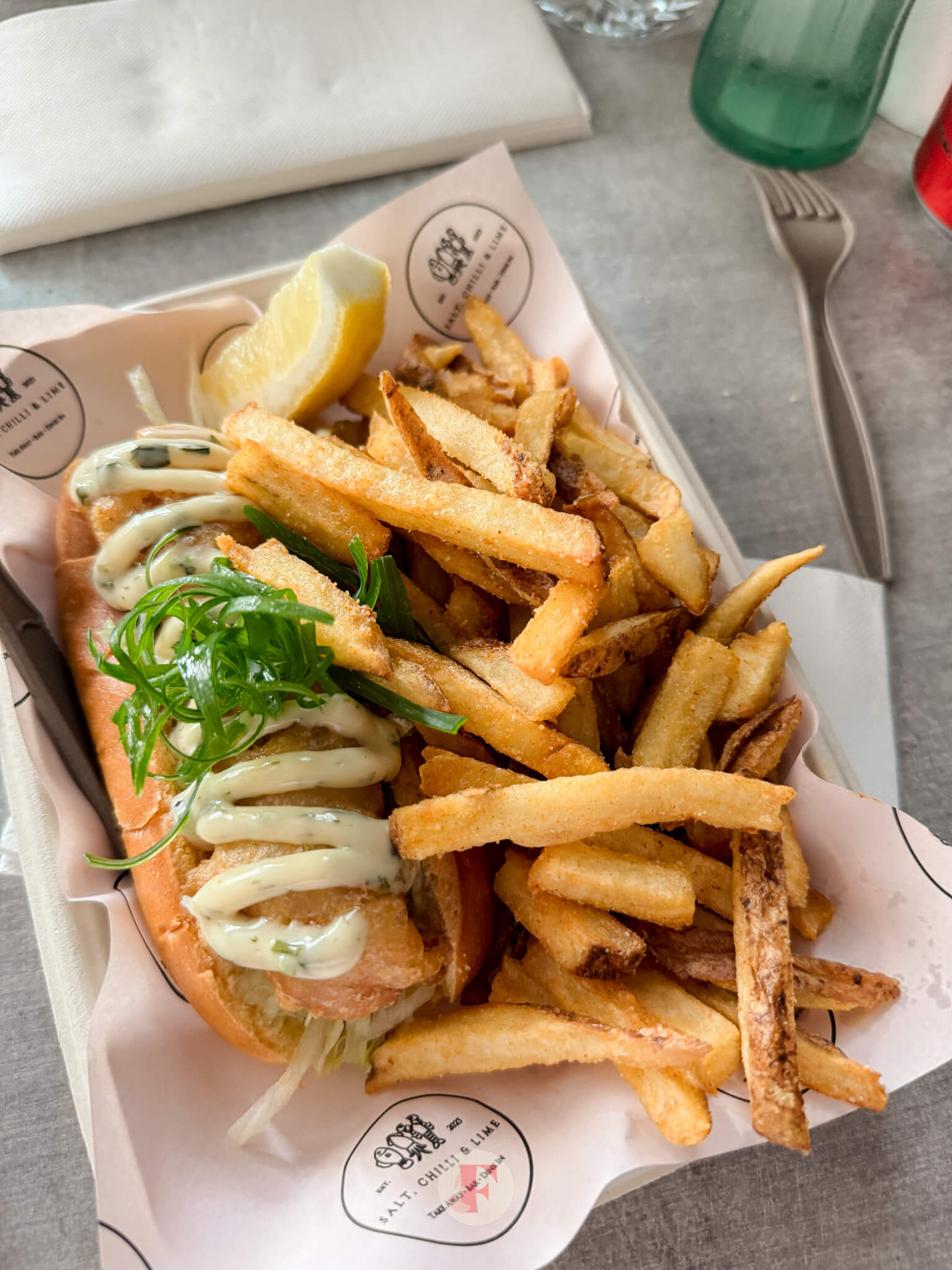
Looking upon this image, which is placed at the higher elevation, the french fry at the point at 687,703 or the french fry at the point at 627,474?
the french fry at the point at 627,474

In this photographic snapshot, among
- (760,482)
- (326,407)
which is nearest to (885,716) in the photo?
(760,482)

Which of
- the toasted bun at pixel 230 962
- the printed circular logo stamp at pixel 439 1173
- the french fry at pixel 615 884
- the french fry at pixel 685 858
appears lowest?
the printed circular logo stamp at pixel 439 1173

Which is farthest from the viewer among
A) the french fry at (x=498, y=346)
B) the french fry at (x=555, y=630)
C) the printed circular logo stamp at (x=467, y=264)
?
the printed circular logo stamp at (x=467, y=264)

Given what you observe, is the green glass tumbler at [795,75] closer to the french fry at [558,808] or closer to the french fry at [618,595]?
the french fry at [618,595]

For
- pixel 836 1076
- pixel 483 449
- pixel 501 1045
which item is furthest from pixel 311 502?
pixel 836 1076

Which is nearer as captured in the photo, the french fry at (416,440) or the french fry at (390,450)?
the french fry at (416,440)

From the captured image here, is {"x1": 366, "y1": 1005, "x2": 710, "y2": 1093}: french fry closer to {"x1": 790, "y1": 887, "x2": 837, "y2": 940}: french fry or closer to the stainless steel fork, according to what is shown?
{"x1": 790, "y1": 887, "x2": 837, "y2": 940}: french fry

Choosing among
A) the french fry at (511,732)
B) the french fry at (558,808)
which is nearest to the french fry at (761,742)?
the french fry at (558,808)
